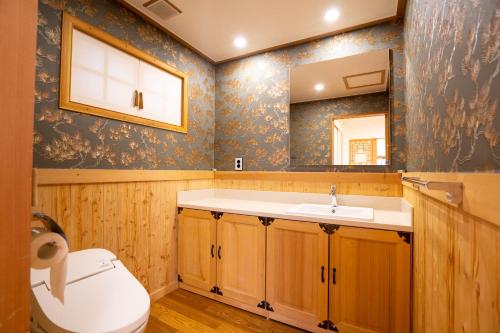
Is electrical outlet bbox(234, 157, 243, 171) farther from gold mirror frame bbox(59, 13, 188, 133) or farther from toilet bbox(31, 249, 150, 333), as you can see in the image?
toilet bbox(31, 249, 150, 333)

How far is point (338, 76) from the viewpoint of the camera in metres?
2.14

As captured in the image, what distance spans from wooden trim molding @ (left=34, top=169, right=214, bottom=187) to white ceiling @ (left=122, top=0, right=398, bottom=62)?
54.2 inches

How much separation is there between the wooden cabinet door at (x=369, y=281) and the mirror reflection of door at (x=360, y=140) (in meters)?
0.80

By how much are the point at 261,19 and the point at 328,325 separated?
2.51 meters

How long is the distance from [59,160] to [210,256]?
1.38 meters

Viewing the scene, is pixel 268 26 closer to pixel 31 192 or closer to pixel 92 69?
pixel 92 69

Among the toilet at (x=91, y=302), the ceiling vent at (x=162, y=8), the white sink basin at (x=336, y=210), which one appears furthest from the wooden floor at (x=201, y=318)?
the ceiling vent at (x=162, y=8)

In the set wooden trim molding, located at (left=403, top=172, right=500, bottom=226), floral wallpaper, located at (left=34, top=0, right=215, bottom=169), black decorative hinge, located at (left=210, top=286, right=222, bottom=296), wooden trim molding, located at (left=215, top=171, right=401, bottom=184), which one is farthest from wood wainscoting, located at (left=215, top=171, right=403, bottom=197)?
wooden trim molding, located at (left=403, top=172, right=500, bottom=226)

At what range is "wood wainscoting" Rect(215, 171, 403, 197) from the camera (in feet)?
6.39

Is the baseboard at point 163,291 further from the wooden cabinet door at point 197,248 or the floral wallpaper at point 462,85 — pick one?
the floral wallpaper at point 462,85

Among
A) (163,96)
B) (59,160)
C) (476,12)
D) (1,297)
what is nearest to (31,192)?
(1,297)

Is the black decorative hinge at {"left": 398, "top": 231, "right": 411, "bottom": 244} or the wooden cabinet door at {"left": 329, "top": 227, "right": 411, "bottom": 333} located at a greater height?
the black decorative hinge at {"left": 398, "top": 231, "right": 411, "bottom": 244}

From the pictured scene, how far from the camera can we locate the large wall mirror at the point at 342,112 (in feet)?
6.52

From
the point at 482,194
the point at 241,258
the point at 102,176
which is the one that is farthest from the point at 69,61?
the point at 482,194
